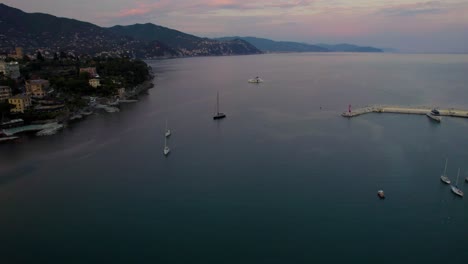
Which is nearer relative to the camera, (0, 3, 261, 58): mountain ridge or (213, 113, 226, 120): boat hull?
(213, 113, 226, 120): boat hull

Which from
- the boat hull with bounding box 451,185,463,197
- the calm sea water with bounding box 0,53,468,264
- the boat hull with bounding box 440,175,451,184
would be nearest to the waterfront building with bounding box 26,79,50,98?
the calm sea water with bounding box 0,53,468,264

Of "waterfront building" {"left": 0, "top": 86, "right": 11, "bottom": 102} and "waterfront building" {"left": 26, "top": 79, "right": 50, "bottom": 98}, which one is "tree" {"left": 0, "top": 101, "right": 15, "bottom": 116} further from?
"waterfront building" {"left": 26, "top": 79, "right": 50, "bottom": 98}

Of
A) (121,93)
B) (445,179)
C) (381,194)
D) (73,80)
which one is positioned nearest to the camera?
(381,194)

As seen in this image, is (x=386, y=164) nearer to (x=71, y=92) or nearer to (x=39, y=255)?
(x=39, y=255)

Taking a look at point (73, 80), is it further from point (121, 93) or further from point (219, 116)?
point (219, 116)

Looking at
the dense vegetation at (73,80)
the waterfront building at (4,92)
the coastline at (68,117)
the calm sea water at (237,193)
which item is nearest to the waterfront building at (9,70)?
the dense vegetation at (73,80)

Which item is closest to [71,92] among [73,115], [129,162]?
[73,115]

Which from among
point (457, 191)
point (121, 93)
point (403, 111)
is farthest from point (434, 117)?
point (121, 93)
